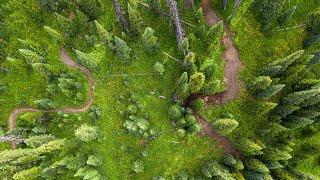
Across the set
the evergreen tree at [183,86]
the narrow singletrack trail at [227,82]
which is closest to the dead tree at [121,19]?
the evergreen tree at [183,86]

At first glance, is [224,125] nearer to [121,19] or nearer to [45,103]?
[121,19]

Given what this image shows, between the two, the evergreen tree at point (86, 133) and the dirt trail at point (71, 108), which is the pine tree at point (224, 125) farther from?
the dirt trail at point (71, 108)

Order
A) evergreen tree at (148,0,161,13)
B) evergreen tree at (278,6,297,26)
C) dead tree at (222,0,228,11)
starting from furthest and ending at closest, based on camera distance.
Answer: dead tree at (222,0,228,11)
evergreen tree at (148,0,161,13)
evergreen tree at (278,6,297,26)

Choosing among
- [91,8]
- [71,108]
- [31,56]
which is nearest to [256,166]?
[71,108]

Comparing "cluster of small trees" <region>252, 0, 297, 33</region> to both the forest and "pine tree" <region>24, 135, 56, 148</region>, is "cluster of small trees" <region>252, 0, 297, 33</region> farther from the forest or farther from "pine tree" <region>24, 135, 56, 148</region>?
"pine tree" <region>24, 135, 56, 148</region>

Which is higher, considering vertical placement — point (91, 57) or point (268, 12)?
point (268, 12)

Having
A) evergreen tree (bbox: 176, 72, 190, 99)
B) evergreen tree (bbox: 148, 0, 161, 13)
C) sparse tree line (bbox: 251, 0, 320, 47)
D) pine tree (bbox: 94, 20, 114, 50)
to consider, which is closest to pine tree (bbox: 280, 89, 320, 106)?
sparse tree line (bbox: 251, 0, 320, 47)

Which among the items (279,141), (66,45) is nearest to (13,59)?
(66,45)
